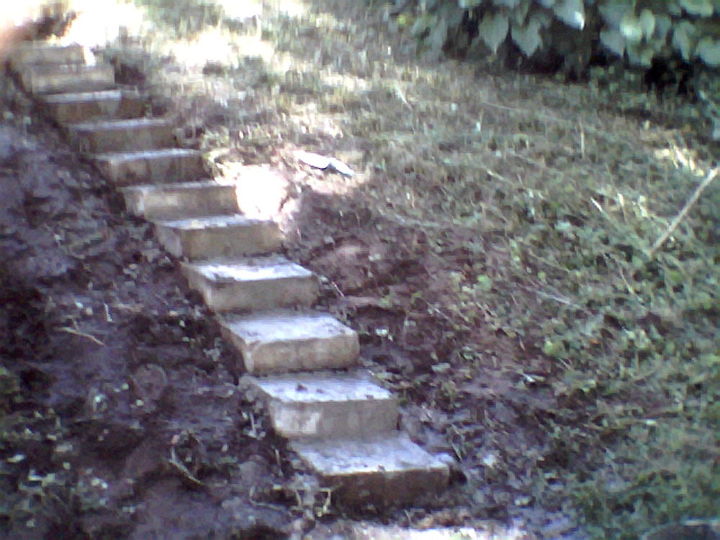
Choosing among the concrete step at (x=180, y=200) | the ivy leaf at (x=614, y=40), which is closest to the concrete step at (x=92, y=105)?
the concrete step at (x=180, y=200)

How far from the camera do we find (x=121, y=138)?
15.9 feet

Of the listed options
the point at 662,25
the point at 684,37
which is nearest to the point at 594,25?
the point at 662,25

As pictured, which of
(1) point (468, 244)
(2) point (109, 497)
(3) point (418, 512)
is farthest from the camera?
(1) point (468, 244)

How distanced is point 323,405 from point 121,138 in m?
1.98

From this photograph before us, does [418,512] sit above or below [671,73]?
below

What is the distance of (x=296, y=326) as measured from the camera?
3.99 m

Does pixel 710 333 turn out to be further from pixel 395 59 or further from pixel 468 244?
pixel 395 59

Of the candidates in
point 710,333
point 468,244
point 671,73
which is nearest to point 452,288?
point 468,244

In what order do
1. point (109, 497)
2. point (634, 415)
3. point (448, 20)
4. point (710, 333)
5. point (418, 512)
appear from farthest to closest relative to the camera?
point (448, 20), point (710, 333), point (634, 415), point (418, 512), point (109, 497)

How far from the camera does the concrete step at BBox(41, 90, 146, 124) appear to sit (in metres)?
4.90

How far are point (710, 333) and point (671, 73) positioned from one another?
2.85 m

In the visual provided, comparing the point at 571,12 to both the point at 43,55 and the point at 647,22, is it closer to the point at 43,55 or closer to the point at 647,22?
the point at 647,22

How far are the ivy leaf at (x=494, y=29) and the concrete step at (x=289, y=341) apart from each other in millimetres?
2724

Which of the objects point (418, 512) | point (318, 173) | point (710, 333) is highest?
point (318, 173)
